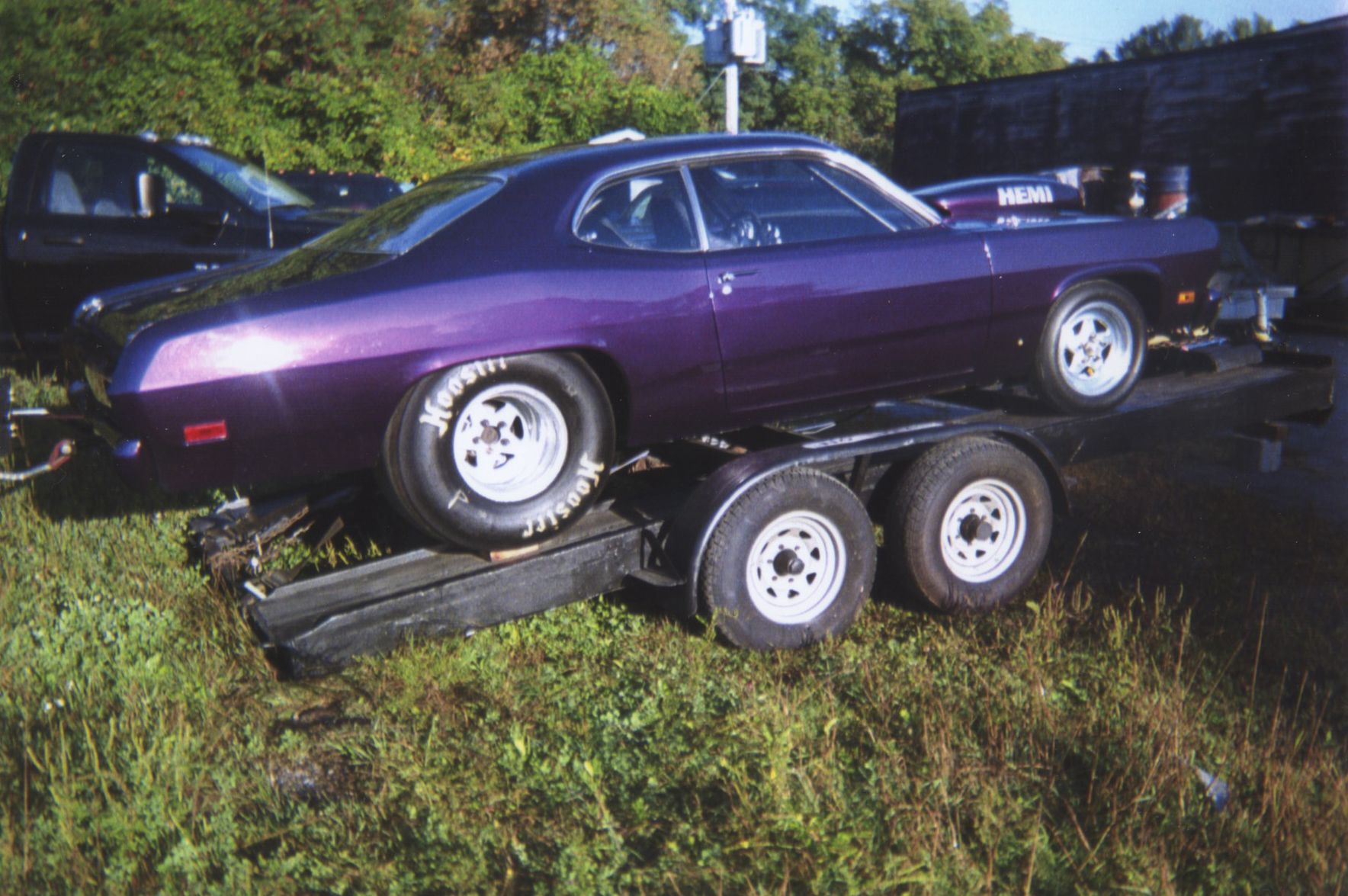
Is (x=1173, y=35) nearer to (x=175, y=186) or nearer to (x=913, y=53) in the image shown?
(x=913, y=53)

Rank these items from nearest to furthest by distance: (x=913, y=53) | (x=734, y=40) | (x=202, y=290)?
(x=202, y=290) → (x=734, y=40) → (x=913, y=53)

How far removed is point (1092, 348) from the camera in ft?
15.9

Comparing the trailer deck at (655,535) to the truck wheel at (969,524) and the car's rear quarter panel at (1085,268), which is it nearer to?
the truck wheel at (969,524)

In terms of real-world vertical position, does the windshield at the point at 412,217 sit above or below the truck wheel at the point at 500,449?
above

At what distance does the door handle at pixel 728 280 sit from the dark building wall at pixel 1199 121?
10.6 meters

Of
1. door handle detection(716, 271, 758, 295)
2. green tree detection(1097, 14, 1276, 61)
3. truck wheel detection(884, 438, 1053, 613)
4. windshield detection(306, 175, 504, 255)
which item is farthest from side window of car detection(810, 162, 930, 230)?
green tree detection(1097, 14, 1276, 61)

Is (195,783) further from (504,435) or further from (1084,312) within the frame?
(1084,312)

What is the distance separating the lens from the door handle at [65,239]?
6805 millimetres

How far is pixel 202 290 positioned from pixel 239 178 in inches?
139

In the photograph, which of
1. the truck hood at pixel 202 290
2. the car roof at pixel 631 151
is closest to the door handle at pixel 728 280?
the car roof at pixel 631 151

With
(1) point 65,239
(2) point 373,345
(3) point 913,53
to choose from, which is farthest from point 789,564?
(3) point 913,53

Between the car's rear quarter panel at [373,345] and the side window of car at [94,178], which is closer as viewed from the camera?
the car's rear quarter panel at [373,345]

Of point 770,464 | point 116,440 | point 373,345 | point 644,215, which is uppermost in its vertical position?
point 644,215

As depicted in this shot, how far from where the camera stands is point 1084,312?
15.7 feet
